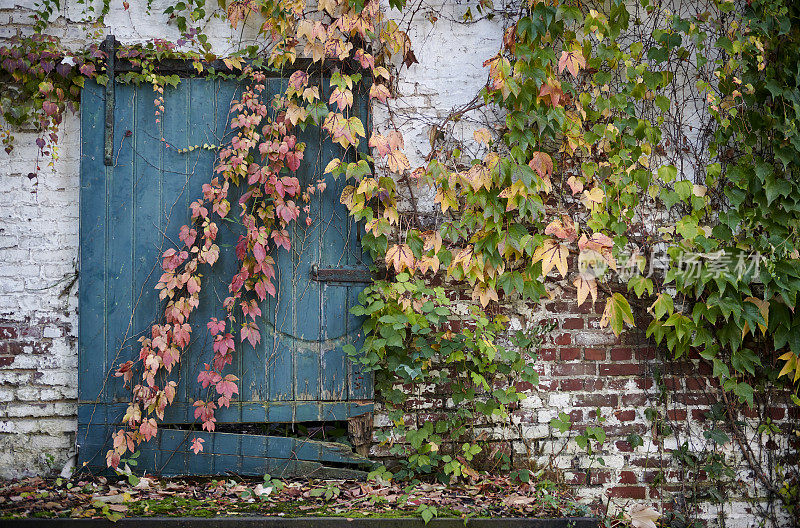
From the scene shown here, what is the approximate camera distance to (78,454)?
2652 mm

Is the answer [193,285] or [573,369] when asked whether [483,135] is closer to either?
[573,369]

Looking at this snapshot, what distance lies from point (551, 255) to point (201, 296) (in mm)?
1638

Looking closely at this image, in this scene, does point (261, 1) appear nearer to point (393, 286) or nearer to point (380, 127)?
point (380, 127)

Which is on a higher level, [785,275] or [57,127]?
[57,127]

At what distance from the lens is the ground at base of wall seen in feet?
7.91

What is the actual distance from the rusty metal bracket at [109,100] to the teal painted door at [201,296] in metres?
0.02

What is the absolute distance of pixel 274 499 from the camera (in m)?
2.56

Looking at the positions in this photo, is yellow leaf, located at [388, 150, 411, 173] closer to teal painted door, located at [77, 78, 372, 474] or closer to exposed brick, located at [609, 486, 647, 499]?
teal painted door, located at [77, 78, 372, 474]

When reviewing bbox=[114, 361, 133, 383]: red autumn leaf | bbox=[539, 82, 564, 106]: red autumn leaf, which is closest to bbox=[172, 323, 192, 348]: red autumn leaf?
bbox=[114, 361, 133, 383]: red autumn leaf

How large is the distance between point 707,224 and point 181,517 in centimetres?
285

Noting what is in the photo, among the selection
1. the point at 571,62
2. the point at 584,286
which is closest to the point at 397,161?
the point at 571,62

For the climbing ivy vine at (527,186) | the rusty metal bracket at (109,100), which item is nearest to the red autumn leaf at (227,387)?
the climbing ivy vine at (527,186)

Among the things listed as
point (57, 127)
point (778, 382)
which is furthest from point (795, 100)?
point (57, 127)

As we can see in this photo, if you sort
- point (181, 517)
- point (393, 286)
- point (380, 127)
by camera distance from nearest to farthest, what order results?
1. point (181, 517)
2. point (393, 286)
3. point (380, 127)
